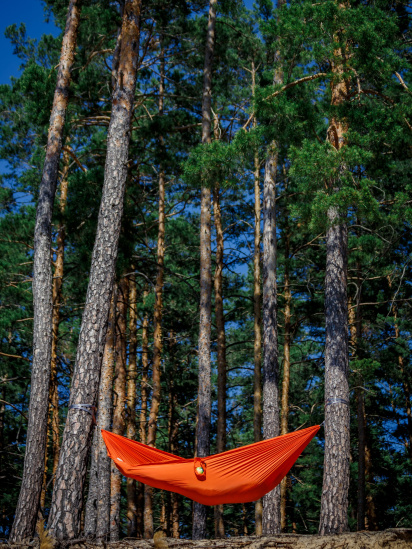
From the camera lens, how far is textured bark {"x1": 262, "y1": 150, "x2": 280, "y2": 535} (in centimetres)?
616

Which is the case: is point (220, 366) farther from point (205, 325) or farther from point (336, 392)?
point (336, 392)

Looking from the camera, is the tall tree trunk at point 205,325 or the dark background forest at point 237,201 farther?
the tall tree trunk at point 205,325

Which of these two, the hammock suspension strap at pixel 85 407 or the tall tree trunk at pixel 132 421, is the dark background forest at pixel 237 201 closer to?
the tall tree trunk at pixel 132 421

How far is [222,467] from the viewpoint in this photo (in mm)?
4082

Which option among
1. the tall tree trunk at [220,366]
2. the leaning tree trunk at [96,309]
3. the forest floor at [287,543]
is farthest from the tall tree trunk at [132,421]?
the forest floor at [287,543]

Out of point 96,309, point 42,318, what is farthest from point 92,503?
point 96,309

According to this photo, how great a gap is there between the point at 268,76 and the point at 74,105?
347 cm

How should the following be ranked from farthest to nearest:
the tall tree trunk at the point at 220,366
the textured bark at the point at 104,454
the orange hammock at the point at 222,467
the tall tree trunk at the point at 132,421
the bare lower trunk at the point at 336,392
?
1. the tall tree trunk at the point at 132,421
2. the tall tree trunk at the point at 220,366
3. the textured bark at the point at 104,454
4. the bare lower trunk at the point at 336,392
5. the orange hammock at the point at 222,467

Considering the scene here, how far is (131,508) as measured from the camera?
10023 mm

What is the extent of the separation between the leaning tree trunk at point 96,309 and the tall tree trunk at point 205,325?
8.76ft

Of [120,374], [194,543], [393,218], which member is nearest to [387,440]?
[120,374]

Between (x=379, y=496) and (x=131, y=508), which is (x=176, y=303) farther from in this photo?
(x=379, y=496)

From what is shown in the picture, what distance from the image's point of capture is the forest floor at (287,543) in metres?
3.24

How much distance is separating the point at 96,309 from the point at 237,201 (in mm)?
7909
